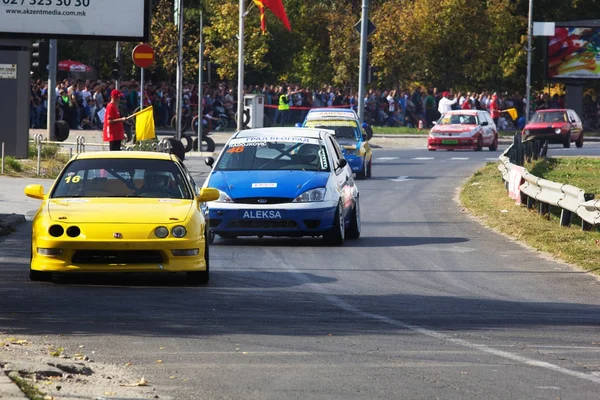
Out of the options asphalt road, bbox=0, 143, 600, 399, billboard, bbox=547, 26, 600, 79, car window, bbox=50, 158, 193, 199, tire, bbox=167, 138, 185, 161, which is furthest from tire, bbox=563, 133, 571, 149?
car window, bbox=50, 158, 193, 199

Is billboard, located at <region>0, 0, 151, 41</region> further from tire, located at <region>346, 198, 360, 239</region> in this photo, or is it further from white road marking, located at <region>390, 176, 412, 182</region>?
white road marking, located at <region>390, 176, 412, 182</region>

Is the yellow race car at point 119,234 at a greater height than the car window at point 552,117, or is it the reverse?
the car window at point 552,117

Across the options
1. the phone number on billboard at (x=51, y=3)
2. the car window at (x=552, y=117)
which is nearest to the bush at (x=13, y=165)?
the phone number on billboard at (x=51, y=3)

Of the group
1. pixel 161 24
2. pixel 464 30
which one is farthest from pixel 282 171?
pixel 464 30

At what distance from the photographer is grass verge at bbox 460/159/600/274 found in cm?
1689

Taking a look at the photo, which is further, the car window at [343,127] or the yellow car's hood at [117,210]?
the car window at [343,127]

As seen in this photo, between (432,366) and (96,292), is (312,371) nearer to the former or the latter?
(432,366)

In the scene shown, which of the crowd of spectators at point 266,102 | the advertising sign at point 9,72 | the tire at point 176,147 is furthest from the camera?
the crowd of spectators at point 266,102

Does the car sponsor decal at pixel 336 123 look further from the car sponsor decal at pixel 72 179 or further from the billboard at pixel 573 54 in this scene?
the billboard at pixel 573 54

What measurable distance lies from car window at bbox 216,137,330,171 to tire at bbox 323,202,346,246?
87 cm

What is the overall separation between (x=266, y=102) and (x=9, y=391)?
169 feet

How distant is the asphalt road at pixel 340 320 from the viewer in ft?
27.8

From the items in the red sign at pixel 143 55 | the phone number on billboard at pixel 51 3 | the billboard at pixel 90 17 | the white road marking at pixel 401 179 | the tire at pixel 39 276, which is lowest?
the white road marking at pixel 401 179

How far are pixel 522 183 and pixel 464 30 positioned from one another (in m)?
45.5
